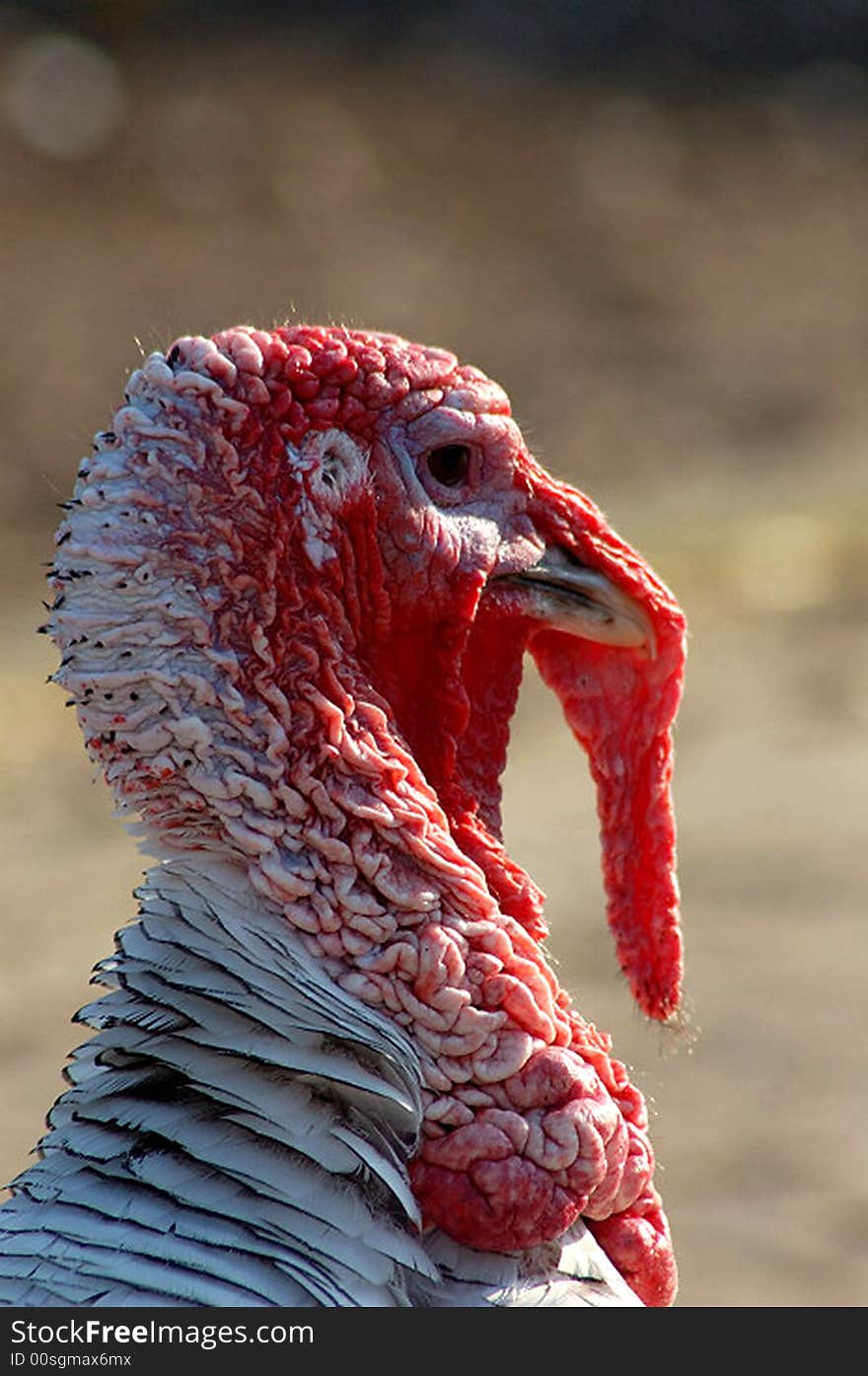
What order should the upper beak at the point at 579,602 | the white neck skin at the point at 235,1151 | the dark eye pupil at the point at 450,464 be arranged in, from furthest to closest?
the upper beak at the point at 579,602, the dark eye pupil at the point at 450,464, the white neck skin at the point at 235,1151

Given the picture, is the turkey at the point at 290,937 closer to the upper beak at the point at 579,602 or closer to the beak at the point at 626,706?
the upper beak at the point at 579,602

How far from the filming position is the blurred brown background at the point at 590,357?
27.1 feet

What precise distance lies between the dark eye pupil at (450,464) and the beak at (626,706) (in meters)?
0.23

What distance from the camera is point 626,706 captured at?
4207mm

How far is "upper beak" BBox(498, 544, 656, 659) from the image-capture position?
12.8 ft

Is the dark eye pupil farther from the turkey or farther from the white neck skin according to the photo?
the white neck skin

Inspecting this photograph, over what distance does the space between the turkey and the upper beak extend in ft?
0.91

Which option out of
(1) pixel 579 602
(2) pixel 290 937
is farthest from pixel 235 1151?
(1) pixel 579 602

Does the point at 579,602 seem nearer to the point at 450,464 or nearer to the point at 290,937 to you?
the point at 450,464

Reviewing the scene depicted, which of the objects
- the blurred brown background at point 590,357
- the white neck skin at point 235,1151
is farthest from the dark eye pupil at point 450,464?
the blurred brown background at point 590,357

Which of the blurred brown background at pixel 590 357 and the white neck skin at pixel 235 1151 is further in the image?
the blurred brown background at pixel 590 357

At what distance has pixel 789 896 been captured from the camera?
361 inches

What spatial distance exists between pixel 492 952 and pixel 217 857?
471 mm

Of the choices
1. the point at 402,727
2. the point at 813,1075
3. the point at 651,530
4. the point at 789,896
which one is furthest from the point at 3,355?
the point at 402,727
